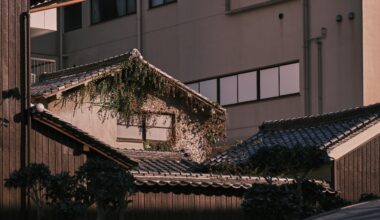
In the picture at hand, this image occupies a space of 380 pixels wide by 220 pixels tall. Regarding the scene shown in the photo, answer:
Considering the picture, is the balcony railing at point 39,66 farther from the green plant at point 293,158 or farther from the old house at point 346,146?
the green plant at point 293,158

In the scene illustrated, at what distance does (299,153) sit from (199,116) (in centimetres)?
1441

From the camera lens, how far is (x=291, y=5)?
38.6 metres

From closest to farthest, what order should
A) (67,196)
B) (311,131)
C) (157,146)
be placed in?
(67,196) < (311,131) < (157,146)

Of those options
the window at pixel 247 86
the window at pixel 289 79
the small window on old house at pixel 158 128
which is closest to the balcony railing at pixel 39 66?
the small window on old house at pixel 158 128

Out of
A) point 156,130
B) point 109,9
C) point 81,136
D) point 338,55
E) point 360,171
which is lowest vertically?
point 360,171

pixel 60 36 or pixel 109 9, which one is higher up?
pixel 109 9

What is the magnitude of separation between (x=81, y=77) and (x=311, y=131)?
21.6ft

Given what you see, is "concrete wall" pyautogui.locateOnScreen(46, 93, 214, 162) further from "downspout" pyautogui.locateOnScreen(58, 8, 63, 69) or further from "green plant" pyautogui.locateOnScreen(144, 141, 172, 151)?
"downspout" pyautogui.locateOnScreen(58, 8, 63, 69)

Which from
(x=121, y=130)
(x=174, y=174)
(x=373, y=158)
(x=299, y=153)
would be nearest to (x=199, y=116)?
(x=121, y=130)

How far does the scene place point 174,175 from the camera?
82.2 ft

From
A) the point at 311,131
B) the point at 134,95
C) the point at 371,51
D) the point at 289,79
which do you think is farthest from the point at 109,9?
the point at 311,131

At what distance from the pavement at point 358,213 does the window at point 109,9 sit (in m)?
35.5

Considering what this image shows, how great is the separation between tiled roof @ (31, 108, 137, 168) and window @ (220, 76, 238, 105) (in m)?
16.0

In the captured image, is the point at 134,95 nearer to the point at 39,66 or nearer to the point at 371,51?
the point at 39,66
